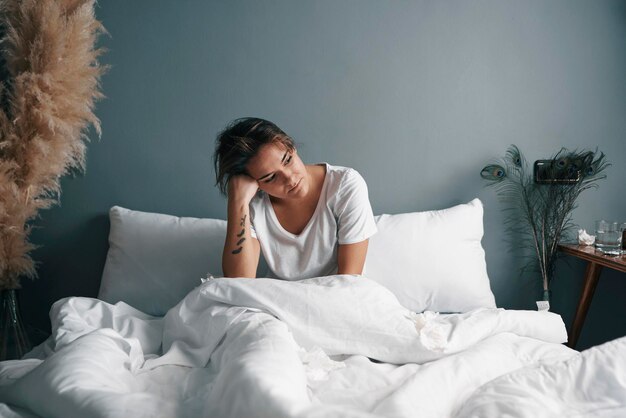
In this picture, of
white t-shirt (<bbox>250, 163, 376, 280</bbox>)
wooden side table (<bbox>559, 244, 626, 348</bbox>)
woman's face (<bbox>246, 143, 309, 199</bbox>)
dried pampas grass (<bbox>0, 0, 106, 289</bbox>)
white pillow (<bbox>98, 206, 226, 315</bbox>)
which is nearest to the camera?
woman's face (<bbox>246, 143, 309, 199</bbox>)

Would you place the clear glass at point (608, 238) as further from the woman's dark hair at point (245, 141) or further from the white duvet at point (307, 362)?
the woman's dark hair at point (245, 141)

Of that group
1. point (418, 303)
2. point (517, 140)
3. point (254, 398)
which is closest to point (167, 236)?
point (418, 303)

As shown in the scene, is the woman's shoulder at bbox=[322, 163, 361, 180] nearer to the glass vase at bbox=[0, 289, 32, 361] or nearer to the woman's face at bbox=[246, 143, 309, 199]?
the woman's face at bbox=[246, 143, 309, 199]

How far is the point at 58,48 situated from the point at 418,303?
1828mm

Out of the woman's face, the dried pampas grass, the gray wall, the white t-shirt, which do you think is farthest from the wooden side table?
the dried pampas grass

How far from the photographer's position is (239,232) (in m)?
2.00

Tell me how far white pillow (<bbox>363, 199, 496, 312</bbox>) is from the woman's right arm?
1.73 ft

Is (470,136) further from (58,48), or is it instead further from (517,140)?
(58,48)

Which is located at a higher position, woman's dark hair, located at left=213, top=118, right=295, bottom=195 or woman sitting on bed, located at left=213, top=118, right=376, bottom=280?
woman's dark hair, located at left=213, top=118, right=295, bottom=195

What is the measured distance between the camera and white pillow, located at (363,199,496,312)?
221cm

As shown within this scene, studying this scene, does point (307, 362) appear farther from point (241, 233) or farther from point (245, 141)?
point (245, 141)

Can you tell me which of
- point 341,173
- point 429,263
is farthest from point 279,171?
point 429,263

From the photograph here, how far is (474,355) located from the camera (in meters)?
1.37

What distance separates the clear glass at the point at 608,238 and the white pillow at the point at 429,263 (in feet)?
1.81
